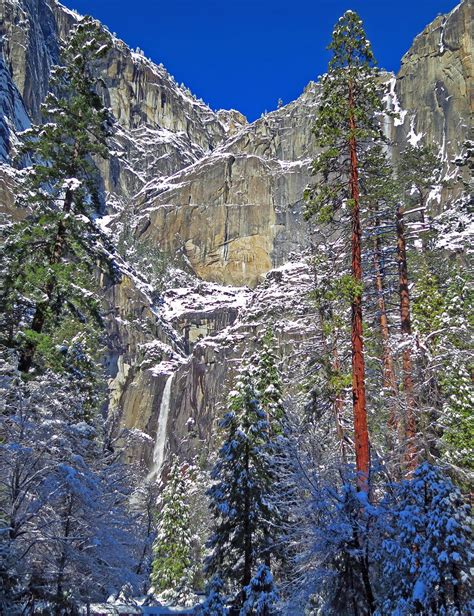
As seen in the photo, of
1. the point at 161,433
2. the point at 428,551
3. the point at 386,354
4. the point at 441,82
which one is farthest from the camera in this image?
the point at 441,82

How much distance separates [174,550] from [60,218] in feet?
84.9

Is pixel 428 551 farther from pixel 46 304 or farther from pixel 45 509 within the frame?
pixel 46 304

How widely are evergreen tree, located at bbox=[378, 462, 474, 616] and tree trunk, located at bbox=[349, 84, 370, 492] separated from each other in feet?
4.06

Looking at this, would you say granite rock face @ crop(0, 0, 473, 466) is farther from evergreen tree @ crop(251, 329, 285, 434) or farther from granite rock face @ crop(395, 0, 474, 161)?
evergreen tree @ crop(251, 329, 285, 434)

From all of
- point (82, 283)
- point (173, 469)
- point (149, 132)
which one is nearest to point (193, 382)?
point (173, 469)

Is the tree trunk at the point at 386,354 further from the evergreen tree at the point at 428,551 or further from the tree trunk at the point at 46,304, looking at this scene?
the tree trunk at the point at 46,304

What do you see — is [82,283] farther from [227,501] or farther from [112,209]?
[112,209]

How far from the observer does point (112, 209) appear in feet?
528

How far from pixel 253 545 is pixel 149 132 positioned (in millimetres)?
189056

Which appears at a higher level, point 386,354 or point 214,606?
point 386,354

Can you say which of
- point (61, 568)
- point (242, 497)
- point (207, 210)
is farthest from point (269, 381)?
point (207, 210)

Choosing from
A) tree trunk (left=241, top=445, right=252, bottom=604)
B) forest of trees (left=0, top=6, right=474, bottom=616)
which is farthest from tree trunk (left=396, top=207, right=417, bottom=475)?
tree trunk (left=241, top=445, right=252, bottom=604)

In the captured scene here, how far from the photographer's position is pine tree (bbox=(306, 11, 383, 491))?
40.4 ft

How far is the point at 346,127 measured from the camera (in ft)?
42.5
